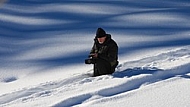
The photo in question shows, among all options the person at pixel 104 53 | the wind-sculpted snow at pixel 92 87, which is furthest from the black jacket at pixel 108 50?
the wind-sculpted snow at pixel 92 87

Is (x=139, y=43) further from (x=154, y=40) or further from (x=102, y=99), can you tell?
(x=102, y=99)

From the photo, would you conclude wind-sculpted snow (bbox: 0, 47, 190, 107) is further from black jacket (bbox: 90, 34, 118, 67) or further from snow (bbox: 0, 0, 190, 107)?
black jacket (bbox: 90, 34, 118, 67)

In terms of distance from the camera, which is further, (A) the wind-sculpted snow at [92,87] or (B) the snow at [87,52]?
(B) the snow at [87,52]

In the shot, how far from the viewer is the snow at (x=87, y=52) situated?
5.20m

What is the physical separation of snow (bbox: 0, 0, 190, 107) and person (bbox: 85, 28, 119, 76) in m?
0.19

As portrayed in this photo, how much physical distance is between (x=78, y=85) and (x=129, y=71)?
2.97ft

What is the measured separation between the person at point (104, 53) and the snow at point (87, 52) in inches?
7.3

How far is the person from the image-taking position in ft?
19.7

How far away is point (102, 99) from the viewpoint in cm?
504

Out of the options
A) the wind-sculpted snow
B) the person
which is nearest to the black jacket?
the person

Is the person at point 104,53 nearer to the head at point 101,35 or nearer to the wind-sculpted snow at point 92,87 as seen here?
the head at point 101,35

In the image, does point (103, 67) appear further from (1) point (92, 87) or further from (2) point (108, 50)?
(1) point (92, 87)

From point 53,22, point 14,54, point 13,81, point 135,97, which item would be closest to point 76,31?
point 53,22

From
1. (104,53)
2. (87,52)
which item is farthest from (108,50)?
(87,52)
